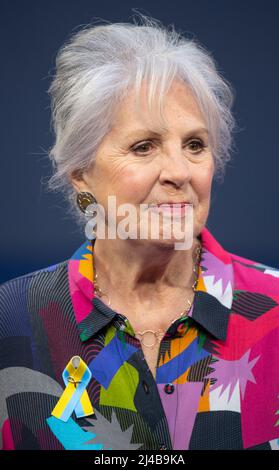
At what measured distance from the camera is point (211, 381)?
2.29 m

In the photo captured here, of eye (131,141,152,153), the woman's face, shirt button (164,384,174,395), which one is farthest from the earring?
shirt button (164,384,174,395)

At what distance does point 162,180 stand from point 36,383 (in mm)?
638

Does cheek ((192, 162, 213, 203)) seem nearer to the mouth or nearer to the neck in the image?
the mouth

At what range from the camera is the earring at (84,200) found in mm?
2455

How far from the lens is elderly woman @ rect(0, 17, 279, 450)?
2.27 metres

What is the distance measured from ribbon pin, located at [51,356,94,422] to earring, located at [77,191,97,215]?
43cm

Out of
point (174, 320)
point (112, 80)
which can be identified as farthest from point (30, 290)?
point (112, 80)

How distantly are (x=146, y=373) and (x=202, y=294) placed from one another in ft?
0.89

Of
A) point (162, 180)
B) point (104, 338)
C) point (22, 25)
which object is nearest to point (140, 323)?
point (104, 338)

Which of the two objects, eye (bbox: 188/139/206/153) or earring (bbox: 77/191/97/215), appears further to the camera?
earring (bbox: 77/191/97/215)

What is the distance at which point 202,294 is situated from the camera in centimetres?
240

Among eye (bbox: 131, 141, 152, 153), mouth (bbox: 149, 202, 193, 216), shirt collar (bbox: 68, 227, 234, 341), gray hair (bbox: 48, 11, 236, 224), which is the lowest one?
shirt collar (bbox: 68, 227, 234, 341)

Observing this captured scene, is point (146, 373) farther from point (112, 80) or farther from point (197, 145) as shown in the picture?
point (112, 80)
